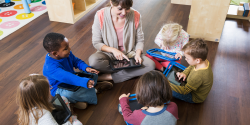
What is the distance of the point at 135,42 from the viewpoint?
5.99ft

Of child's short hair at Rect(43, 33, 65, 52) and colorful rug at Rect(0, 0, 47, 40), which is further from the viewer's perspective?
colorful rug at Rect(0, 0, 47, 40)

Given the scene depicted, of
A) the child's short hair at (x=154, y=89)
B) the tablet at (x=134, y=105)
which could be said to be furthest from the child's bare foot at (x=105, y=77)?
the child's short hair at (x=154, y=89)

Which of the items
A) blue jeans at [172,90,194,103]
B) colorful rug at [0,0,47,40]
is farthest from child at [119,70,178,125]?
colorful rug at [0,0,47,40]

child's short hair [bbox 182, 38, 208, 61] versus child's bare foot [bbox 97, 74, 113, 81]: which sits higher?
child's short hair [bbox 182, 38, 208, 61]

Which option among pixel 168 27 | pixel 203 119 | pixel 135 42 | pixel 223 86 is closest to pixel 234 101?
pixel 223 86

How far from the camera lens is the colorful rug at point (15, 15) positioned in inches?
102

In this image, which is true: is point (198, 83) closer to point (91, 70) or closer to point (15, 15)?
point (91, 70)

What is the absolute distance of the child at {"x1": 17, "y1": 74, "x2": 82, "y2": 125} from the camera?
985mm

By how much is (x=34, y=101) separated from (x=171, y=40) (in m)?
1.20

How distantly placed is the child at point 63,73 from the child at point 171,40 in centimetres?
69

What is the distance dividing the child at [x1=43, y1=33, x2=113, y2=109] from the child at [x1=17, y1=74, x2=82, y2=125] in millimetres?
275

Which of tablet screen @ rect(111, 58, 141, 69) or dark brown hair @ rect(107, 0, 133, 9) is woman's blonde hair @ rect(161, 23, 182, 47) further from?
dark brown hair @ rect(107, 0, 133, 9)

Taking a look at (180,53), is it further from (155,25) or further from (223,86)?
(155,25)

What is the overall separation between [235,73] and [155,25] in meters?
1.25
